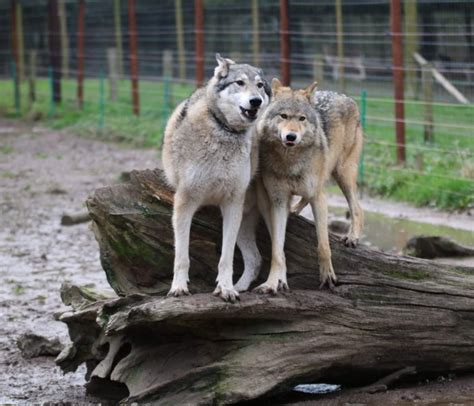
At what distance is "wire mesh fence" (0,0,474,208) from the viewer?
12.9 metres

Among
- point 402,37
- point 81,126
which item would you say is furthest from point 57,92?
point 402,37

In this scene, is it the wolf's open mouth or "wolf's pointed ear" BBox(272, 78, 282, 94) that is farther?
"wolf's pointed ear" BBox(272, 78, 282, 94)

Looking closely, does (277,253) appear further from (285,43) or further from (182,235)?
(285,43)

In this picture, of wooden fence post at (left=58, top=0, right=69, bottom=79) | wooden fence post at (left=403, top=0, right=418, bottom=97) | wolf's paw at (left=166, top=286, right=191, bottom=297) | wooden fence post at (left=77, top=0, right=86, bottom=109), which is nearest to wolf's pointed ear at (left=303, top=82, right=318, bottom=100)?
wolf's paw at (left=166, top=286, right=191, bottom=297)

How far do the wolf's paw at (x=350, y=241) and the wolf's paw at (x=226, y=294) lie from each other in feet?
3.44

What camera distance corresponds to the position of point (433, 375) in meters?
6.59

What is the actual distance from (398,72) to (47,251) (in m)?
5.04

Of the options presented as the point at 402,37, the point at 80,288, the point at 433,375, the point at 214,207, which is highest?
the point at 402,37

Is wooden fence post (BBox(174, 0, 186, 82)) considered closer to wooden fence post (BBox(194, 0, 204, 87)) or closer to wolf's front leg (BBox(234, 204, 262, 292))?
wooden fence post (BBox(194, 0, 204, 87))

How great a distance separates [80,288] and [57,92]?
1765 cm

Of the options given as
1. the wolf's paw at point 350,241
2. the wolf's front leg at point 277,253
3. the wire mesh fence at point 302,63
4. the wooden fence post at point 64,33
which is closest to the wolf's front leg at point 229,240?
the wolf's front leg at point 277,253

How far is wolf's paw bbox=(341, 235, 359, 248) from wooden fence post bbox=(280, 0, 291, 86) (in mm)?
8469

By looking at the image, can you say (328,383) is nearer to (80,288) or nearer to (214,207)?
(214,207)

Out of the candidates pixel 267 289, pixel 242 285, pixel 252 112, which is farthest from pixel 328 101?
pixel 267 289
